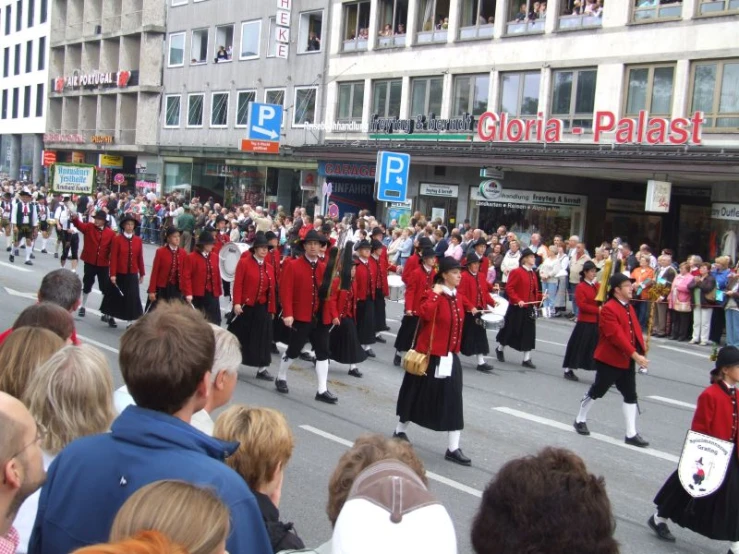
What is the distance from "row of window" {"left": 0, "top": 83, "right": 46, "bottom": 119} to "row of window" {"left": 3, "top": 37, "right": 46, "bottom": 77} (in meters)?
1.34

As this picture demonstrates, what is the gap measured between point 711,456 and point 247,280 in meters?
6.74

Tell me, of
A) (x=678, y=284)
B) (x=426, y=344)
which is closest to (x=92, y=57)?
(x=678, y=284)

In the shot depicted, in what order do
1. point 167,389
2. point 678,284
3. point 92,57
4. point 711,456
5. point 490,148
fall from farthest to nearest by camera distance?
point 92,57
point 490,148
point 678,284
point 711,456
point 167,389

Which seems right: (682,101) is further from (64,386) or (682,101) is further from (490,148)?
(64,386)

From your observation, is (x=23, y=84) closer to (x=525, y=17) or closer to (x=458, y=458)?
(x=525, y=17)

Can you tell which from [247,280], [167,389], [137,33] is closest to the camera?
[167,389]

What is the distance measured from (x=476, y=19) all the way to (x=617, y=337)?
2159 centimetres

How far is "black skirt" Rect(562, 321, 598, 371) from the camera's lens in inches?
486

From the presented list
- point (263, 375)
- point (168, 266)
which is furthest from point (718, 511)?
point (168, 266)

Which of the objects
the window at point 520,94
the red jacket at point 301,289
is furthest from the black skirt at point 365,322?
the window at point 520,94

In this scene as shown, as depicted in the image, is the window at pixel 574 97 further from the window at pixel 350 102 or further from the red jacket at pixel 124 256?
the red jacket at pixel 124 256

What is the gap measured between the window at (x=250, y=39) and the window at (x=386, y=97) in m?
8.14

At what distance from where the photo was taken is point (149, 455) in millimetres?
2611

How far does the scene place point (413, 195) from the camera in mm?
30375
